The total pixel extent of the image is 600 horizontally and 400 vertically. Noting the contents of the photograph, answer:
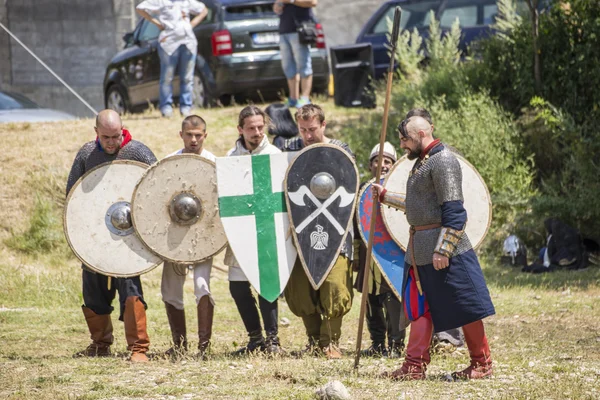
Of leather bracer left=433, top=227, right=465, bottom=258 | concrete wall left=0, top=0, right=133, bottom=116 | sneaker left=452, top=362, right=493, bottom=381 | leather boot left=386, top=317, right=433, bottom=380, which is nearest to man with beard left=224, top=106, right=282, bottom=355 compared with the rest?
leather boot left=386, top=317, right=433, bottom=380

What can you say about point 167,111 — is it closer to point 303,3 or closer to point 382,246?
point 303,3

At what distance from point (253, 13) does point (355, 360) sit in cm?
846

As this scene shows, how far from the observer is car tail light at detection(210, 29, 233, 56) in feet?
45.6

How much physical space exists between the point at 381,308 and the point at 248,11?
763 centimetres

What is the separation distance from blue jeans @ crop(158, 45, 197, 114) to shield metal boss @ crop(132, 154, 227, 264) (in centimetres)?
603

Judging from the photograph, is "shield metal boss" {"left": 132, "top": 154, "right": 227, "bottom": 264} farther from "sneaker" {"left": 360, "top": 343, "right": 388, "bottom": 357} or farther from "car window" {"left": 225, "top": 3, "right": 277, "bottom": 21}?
"car window" {"left": 225, "top": 3, "right": 277, "bottom": 21}

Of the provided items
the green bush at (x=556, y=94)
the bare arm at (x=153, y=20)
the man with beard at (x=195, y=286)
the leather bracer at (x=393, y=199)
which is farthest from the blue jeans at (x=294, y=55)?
the leather bracer at (x=393, y=199)

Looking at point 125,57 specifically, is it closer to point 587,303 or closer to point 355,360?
point 587,303

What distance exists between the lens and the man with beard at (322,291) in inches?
280

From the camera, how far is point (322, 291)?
7.14 metres

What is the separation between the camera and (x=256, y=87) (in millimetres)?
14242

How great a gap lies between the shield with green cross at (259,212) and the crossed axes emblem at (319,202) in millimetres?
91

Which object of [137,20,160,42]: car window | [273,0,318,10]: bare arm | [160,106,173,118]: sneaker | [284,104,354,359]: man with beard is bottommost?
[284,104,354,359]: man with beard

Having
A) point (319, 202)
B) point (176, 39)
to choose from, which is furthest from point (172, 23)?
point (319, 202)
